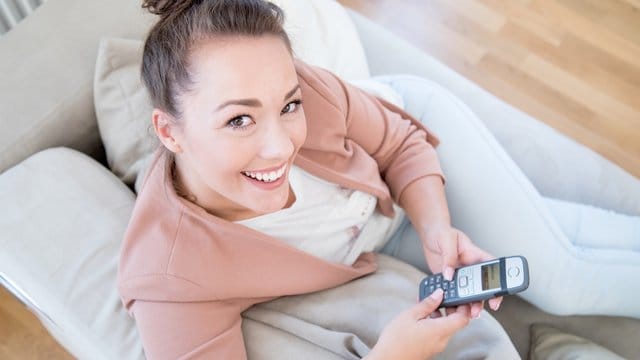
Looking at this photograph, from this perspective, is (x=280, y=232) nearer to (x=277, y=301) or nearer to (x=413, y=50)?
(x=277, y=301)

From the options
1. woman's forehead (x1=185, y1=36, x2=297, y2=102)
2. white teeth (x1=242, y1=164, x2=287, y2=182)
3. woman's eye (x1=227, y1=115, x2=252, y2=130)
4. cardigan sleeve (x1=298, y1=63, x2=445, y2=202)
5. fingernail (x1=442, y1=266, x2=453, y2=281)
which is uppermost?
woman's forehead (x1=185, y1=36, x2=297, y2=102)

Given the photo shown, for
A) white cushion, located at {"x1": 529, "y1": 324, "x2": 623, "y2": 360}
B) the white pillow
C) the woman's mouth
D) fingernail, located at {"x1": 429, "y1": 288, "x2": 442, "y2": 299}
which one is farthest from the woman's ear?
white cushion, located at {"x1": 529, "y1": 324, "x2": 623, "y2": 360}

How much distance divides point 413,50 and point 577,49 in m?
0.73

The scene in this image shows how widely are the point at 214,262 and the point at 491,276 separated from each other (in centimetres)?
41

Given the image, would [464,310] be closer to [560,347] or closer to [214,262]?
[560,347]

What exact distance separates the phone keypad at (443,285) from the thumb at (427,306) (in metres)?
0.01

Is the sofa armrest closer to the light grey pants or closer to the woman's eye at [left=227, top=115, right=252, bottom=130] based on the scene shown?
the woman's eye at [left=227, top=115, right=252, bottom=130]

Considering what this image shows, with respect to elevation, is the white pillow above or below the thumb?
above

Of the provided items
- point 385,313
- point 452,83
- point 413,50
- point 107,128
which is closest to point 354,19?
point 413,50

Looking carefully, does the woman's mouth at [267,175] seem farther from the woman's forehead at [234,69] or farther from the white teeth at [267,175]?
the woman's forehead at [234,69]

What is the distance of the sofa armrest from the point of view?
1.01 metres

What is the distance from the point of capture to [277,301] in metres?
0.98

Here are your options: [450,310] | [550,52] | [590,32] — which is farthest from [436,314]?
[590,32]

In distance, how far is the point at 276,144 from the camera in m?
0.76
